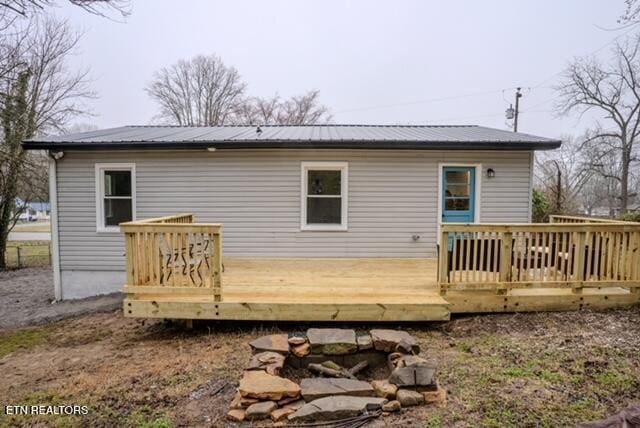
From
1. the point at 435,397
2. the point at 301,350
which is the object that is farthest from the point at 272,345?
the point at 435,397

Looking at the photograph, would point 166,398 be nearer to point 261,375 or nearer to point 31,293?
point 261,375

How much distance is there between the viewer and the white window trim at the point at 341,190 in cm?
724

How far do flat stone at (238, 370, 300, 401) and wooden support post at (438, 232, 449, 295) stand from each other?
104 inches

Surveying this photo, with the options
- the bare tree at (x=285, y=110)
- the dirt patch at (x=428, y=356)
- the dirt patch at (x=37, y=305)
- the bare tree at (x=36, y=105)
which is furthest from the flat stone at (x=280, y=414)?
the bare tree at (x=285, y=110)

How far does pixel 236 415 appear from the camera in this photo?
282 centimetres

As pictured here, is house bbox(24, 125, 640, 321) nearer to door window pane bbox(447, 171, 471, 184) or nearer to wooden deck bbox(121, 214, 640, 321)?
door window pane bbox(447, 171, 471, 184)

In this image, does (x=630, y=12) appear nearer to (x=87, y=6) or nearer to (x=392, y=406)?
(x=392, y=406)

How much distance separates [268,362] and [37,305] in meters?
6.51

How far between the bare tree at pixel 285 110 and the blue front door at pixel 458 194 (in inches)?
758

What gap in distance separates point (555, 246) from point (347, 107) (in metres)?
31.1

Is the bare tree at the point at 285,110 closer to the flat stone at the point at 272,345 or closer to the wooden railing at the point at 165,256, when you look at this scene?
the wooden railing at the point at 165,256

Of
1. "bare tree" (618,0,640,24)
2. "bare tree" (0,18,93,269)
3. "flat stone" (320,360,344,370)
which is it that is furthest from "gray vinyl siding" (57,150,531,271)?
"bare tree" (0,18,93,269)

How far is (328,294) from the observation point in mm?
5023

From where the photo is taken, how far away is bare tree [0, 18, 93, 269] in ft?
37.5
